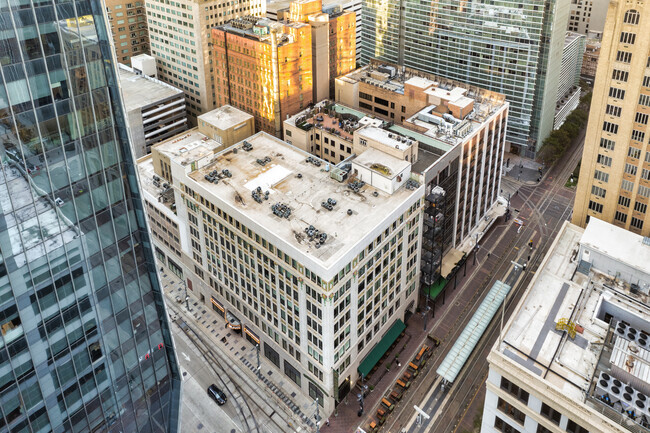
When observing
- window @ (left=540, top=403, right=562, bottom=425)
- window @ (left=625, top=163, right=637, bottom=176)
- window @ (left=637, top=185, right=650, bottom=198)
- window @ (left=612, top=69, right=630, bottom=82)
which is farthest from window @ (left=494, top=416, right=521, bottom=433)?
window @ (left=612, top=69, right=630, bottom=82)

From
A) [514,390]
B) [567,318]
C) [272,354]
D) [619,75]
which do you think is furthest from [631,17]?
[272,354]

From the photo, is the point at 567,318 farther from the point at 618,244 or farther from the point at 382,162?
the point at 382,162

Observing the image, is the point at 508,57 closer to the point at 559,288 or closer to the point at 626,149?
the point at 626,149

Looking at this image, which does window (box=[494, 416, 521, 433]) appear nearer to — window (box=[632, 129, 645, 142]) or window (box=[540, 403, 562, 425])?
window (box=[540, 403, 562, 425])

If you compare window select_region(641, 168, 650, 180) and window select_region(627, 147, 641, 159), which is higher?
window select_region(627, 147, 641, 159)

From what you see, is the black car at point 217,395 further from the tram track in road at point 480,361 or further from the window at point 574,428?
the window at point 574,428
